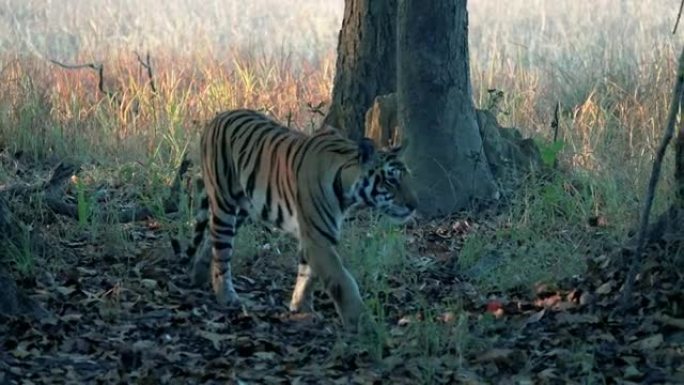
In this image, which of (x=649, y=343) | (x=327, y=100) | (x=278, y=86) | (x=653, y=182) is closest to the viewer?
(x=649, y=343)

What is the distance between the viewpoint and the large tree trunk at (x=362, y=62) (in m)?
9.96

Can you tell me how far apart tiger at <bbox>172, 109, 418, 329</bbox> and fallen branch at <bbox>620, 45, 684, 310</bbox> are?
1097 mm

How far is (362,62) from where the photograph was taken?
1005 cm

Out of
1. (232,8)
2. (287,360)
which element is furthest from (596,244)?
(232,8)

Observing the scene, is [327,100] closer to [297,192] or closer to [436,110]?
[436,110]

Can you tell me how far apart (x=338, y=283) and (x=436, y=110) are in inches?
122

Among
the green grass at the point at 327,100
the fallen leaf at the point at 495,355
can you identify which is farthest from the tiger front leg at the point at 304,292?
the fallen leaf at the point at 495,355

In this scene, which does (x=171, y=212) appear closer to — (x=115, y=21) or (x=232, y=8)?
(x=115, y=21)

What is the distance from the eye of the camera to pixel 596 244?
7707 millimetres

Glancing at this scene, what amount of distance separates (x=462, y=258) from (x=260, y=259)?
3.87 ft

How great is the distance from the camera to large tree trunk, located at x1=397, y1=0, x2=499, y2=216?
9211 mm

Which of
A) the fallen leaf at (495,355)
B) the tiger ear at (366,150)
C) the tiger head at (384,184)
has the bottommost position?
the fallen leaf at (495,355)

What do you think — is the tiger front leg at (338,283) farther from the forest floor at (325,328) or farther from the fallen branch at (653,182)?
the fallen branch at (653,182)

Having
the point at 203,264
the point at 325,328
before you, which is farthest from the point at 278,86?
the point at 325,328
